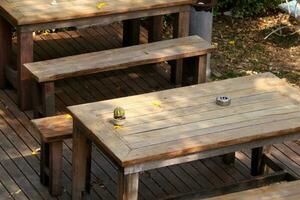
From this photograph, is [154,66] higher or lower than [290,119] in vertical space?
lower

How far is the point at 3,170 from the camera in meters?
7.39

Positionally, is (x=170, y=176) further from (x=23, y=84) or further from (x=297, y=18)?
(x=297, y=18)

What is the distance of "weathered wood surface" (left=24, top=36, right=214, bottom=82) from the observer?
25.6ft

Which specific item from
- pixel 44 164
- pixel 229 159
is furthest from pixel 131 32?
pixel 44 164

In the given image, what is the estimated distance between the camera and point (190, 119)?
6.39 metres

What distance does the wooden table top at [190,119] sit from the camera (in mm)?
6004

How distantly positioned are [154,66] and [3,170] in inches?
103

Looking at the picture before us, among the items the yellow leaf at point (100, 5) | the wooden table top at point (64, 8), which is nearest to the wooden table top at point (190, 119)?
the wooden table top at point (64, 8)

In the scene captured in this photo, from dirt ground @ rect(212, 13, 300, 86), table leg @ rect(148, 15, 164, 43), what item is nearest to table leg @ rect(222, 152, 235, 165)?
dirt ground @ rect(212, 13, 300, 86)

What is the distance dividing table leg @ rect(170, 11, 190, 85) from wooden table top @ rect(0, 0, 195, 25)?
0.84ft

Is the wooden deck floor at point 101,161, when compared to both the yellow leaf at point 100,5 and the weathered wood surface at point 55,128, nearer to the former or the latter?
the weathered wood surface at point 55,128

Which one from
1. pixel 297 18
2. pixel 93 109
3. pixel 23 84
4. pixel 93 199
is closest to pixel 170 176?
pixel 93 199

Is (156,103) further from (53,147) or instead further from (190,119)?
(53,147)

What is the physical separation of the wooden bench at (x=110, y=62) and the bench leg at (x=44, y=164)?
30.9 inches
